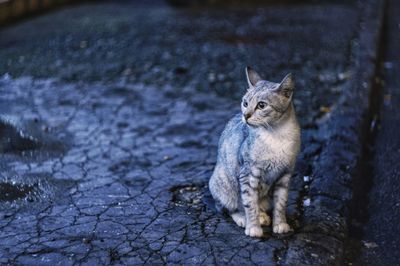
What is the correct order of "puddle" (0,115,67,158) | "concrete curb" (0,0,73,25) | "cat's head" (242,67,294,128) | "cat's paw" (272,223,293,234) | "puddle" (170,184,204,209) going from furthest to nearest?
"concrete curb" (0,0,73,25) < "puddle" (0,115,67,158) < "puddle" (170,184,204,209) < "cat's paw" (272,223,293,234) < "cat's head" (242,67,294,128)

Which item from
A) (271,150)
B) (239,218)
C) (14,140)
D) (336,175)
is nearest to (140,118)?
(14,140)

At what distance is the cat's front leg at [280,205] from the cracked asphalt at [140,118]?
8 centimetres

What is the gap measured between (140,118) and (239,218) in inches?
102

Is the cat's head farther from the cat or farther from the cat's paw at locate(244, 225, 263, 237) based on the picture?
the cat's paw at locate(244, 225, 263, 237)

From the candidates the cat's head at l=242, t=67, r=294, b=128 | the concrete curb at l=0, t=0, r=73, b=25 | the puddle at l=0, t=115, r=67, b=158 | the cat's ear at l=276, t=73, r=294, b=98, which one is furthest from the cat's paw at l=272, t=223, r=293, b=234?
the concrete curb at l=0, t=0, r=73, b=25

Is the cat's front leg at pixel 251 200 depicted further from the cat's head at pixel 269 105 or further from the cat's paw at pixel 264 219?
the cat's head at pixel 269 105

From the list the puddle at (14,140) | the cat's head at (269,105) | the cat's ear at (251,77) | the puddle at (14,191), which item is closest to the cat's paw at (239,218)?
the cat's head at (269,105)

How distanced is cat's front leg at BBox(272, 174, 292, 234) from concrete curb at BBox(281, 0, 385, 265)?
107 millimetres

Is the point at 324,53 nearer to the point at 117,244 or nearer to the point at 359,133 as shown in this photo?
the point at 359,133

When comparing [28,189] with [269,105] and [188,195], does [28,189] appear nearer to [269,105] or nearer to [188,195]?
[188,195]

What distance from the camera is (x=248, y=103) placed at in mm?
3859

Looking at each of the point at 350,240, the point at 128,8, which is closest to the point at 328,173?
the point at 350,240

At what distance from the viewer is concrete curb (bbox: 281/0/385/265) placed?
391cm

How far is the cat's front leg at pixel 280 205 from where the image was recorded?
13.0ft
